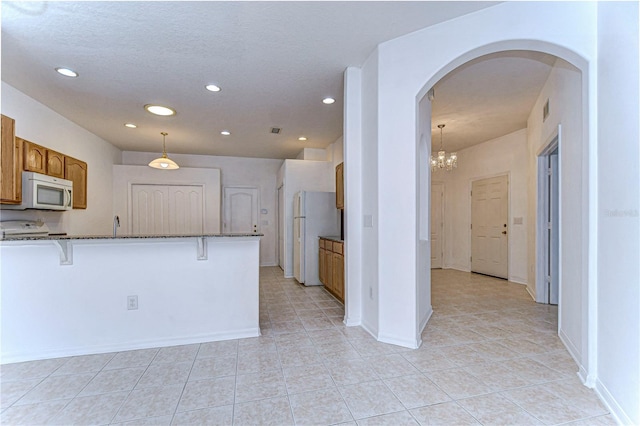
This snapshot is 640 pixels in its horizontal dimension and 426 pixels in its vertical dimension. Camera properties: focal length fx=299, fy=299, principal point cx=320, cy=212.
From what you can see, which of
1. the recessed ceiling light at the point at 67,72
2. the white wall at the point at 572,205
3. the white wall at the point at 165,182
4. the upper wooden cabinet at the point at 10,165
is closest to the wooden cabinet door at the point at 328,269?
the white wall at the point at 572,205

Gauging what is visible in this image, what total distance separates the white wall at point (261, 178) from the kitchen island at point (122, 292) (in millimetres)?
4408

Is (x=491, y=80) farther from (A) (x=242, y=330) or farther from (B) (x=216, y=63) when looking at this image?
(A) (x=242, y=330)

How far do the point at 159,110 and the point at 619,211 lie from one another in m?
5.00

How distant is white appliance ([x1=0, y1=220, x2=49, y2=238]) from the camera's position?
3229 millimetres

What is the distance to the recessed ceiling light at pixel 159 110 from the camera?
4.19m

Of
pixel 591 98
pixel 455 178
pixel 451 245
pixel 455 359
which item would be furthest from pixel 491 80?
pixel 451 245

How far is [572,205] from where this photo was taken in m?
2.55

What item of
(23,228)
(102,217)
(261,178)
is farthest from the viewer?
Answer: (261,178)

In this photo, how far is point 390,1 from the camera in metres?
2.22

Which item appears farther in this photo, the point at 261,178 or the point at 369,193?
the point at 261,178

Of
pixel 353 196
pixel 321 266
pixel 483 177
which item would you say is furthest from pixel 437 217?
pixel 353 196

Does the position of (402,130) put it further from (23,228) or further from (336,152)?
(23,228)

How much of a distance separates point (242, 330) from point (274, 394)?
111 centimetres

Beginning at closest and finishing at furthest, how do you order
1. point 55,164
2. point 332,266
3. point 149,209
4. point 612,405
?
point 612,405 < point 55,164 < point 332,266 < point 149,209
